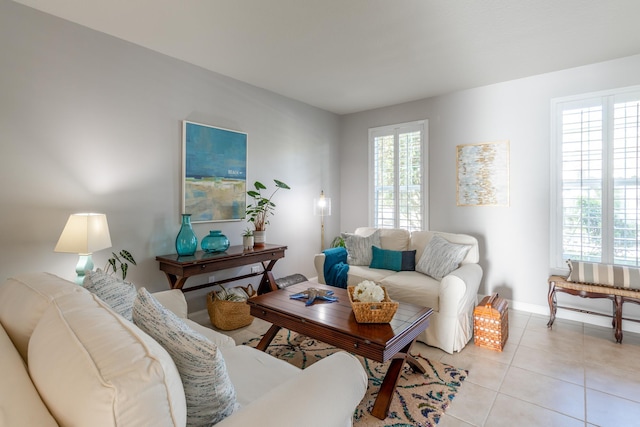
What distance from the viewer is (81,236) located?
2.32 metres

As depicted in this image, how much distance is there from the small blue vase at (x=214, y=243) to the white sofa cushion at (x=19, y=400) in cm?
238

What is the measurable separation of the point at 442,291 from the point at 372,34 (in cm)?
231

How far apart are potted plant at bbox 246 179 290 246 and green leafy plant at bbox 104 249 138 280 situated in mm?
1297

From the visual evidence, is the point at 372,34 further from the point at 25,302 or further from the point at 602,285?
the point at 602,285

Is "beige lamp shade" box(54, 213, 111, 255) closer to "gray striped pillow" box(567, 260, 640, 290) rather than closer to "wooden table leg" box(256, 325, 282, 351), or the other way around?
"wooden table leg" box(256, 325, 282, 351)

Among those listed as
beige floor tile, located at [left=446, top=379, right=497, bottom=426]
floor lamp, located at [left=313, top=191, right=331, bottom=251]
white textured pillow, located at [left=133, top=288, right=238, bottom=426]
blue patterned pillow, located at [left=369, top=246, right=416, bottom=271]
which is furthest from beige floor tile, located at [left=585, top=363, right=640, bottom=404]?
floor lamp, located at [left=313, top=191, right=331, bottom=251]

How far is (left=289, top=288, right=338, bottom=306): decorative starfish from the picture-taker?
2.53 m

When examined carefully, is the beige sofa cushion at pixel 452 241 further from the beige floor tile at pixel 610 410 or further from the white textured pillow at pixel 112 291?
the white textured pillow at pixel 112 291

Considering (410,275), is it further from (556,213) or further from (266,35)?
(266,35)

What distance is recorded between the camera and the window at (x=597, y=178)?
10.5ft

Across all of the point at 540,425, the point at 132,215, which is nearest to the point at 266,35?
the point at 132,215

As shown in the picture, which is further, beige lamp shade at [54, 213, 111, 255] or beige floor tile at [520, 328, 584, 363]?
beige floor tile at [520, 328, 584, 363]

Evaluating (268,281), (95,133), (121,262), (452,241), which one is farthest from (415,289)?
(95,133)

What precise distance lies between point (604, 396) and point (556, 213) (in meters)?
2.05
